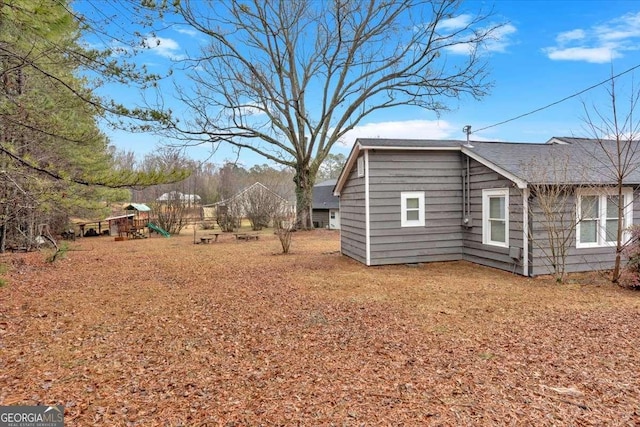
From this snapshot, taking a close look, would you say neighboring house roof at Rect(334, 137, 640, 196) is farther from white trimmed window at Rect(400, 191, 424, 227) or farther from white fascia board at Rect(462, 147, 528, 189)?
white trimmed window at Rect(400, 191, 424, 227)

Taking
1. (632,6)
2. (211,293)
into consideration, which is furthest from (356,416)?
(632,6)

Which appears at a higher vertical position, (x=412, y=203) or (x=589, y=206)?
(x=412, y=203)

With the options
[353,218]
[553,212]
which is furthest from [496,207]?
[353,218]

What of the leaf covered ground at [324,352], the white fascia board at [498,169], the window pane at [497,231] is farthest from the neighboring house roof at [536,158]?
the leaf covered ground at [324,352]

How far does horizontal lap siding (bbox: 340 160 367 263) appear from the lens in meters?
9.30

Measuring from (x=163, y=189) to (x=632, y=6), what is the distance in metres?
29.9

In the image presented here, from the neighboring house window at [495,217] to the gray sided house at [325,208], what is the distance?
16107 mm

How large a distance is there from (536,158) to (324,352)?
7701 millimetres

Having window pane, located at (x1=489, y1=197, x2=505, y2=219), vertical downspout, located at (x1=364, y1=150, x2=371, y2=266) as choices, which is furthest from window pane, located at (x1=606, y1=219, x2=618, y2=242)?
vertical downspout, located at (x1=364, y1=150, x2=371, y2=266)

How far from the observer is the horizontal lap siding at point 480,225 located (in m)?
7.63

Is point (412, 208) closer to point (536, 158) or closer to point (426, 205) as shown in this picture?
point (426, 205)

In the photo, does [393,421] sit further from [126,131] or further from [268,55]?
[268,55]

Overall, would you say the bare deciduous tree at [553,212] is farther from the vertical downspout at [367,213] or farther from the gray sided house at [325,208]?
the gray sided house at [325,208]

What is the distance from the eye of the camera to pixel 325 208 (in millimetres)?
26266
